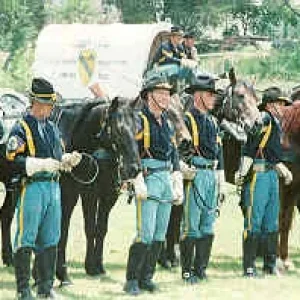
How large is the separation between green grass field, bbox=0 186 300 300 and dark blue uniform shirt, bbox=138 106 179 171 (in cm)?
135

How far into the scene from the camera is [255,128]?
929 centimetres

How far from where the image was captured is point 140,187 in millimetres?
7926

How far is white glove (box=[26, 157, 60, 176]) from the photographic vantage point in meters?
7.28

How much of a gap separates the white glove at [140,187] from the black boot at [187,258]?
1142 mm

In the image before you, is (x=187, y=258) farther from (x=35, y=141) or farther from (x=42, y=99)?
(x=42, y=99)

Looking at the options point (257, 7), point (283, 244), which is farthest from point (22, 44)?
point (283, 244)

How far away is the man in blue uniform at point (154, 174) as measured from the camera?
813 cm

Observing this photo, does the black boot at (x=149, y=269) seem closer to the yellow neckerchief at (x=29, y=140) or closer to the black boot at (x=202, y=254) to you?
the black boot at (x=202, y=254)

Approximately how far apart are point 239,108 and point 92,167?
5.90 ft

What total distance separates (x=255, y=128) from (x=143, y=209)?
1.83m

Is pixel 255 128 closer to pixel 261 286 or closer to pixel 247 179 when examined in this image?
pixel 247 179

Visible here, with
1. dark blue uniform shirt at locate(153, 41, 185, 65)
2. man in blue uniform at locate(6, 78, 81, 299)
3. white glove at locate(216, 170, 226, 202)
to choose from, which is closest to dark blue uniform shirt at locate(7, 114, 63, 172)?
man in blue uniform at locate(6, 78, 81, 299)

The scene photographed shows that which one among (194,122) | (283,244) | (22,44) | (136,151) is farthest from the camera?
(22,44)

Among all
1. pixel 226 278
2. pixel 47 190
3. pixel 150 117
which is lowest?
pixel 226 278
